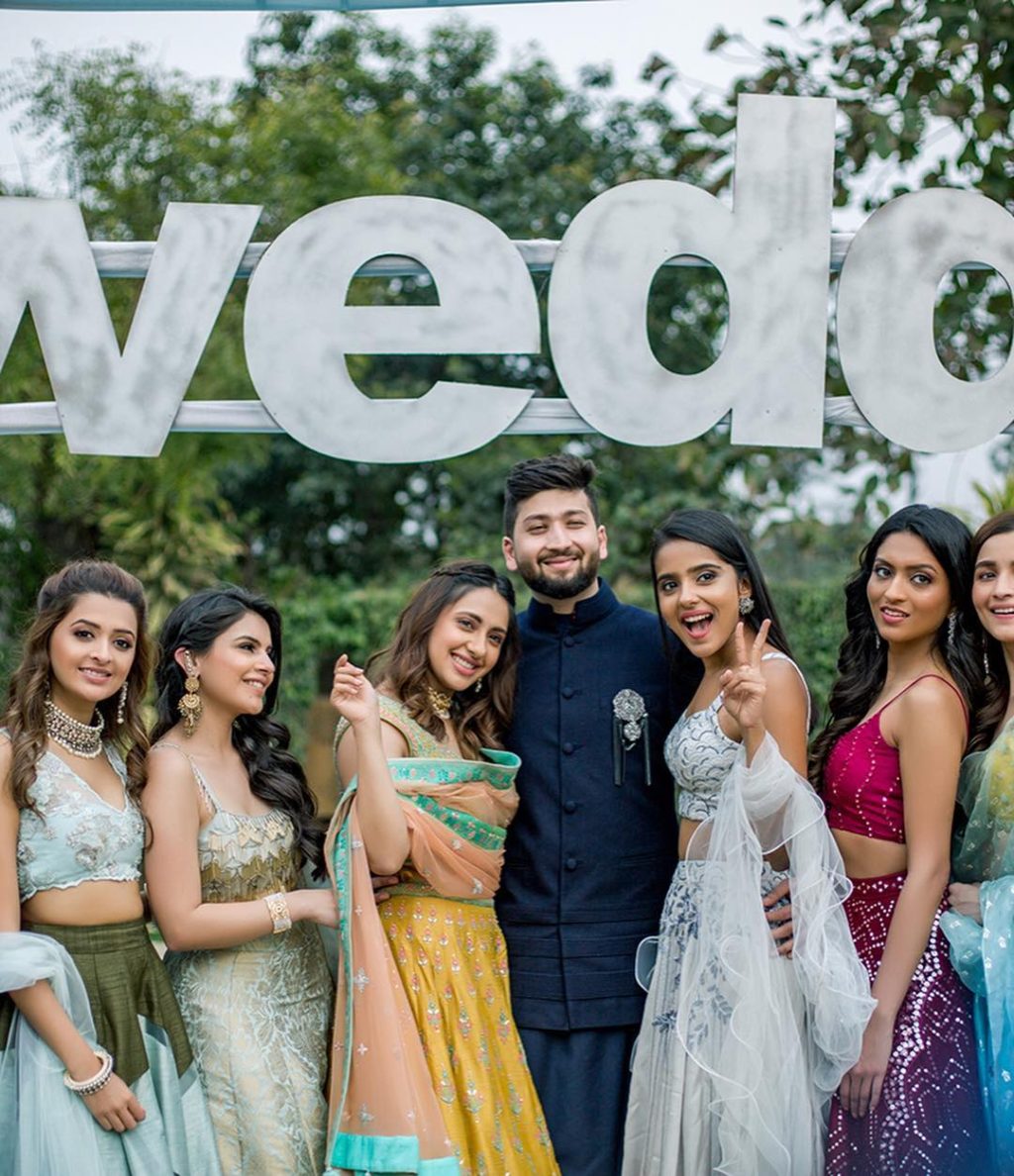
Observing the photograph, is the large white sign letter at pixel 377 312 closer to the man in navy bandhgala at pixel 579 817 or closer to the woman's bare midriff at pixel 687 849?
the man in navy bandhgala at pixel 579 817

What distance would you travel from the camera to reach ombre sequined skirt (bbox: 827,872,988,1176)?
3.42 metres

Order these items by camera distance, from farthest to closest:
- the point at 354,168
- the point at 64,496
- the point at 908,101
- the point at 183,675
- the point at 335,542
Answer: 1. the point at 335,542
2. the point at 354,168
3. the point at 64,496
4. the point at 908,101
5. the point at 183,675

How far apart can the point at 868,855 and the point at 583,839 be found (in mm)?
744

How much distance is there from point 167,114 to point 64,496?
10.2ft

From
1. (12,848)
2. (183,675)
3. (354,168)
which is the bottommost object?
(12,848)

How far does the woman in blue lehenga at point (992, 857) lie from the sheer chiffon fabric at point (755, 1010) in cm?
26

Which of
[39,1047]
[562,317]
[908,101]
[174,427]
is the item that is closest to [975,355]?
[908,101]

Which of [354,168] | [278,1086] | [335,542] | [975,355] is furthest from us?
[335,542]

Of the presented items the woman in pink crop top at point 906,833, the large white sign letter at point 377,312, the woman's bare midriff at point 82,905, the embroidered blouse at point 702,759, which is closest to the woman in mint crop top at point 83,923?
the woman's bare midriff at point 82,905

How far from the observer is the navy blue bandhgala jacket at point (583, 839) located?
393 centimetres

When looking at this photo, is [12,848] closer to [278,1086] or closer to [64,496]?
[278,1086]

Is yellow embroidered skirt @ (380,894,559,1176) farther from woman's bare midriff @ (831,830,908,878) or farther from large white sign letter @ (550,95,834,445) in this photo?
large white sign letter @ (550,95,834,445)

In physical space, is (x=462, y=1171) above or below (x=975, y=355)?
below

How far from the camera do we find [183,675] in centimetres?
383
